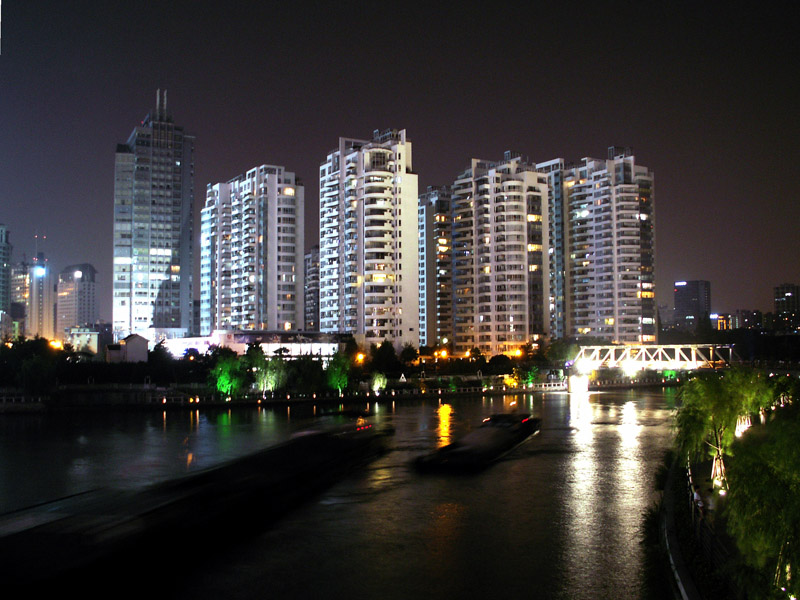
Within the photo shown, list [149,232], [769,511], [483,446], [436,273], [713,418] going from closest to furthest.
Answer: [769,511], [713,418], [483,446], [436,273], [149,232]

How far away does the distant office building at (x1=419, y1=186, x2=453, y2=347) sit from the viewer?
5477 inches

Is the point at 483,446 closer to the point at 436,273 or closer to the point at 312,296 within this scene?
the point at 436,273

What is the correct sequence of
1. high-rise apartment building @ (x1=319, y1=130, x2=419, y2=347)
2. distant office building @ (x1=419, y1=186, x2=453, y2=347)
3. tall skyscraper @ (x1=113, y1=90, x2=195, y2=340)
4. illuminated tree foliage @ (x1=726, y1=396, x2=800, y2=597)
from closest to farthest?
illuminated tree foliage @ (x1=726, y1=396, x2=800, y2=597), high-rise apartment building @ (x1=319, y1=130, x2=419, y2=347), distant office building @ (x1=419, y1=186, x2=453, y2=347), tall skyscraper @ (x1=113, y1=90, x2=195, y2=340)

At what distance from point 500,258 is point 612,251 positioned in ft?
75.9

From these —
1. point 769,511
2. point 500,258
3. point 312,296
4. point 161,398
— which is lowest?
point 161,398

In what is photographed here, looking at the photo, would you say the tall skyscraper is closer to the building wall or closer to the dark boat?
the building wall

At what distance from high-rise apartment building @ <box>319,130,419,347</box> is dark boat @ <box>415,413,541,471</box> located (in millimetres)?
66936

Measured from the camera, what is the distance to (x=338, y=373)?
87250 millimetres

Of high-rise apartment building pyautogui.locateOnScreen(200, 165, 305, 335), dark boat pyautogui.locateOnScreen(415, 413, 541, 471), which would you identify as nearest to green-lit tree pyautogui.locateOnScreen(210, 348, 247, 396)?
high-rise apartment building pyautogui.locateOnScreen(200, 165, 305, 335)

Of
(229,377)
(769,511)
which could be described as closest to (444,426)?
(229,377)

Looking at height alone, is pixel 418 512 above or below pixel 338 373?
below

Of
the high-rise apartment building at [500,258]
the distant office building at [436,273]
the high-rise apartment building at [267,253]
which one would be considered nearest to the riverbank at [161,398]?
→ the high-rise apartment building at [500,258]

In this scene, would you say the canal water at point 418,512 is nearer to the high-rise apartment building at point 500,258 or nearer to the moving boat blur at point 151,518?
the moving boat blur at point 151,518

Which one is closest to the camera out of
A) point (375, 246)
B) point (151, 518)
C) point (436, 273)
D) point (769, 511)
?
point (769, 511)
